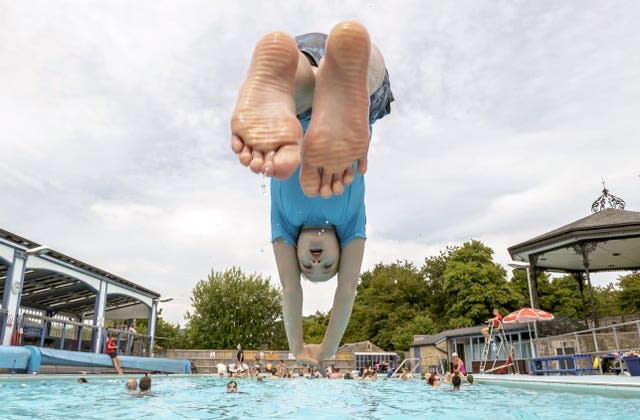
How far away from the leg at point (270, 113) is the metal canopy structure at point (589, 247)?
13.3m

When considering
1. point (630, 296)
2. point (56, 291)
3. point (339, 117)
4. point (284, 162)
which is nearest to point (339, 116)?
point (339, 117)

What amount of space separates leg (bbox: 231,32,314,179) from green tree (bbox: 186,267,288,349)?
32.3m

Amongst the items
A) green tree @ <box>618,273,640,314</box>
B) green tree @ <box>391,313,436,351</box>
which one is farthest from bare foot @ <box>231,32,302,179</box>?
green tree @ <box>391,313,436,351</box>

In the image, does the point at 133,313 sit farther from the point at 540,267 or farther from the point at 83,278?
the point at 540,267

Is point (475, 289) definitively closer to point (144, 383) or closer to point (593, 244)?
point (593, 244)

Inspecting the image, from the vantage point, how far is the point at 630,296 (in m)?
26.2

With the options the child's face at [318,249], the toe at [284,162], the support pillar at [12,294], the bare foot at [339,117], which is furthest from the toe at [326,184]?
the support pillar at [12,294]

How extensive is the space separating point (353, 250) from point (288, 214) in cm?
55

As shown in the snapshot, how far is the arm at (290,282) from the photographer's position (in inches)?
141

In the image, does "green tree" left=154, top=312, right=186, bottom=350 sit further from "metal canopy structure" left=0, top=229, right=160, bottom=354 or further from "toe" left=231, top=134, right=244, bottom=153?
"toe" left=231, top=134, right=244, bottom=153

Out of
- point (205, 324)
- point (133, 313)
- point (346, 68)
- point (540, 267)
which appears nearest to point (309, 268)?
point (346, 68)

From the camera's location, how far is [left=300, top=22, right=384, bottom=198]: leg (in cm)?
231

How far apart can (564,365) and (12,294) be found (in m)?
15.0

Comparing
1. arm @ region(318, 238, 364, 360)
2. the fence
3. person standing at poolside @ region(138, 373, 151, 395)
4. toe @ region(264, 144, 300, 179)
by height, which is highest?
toe @ region(264, 144, 300, 179)
